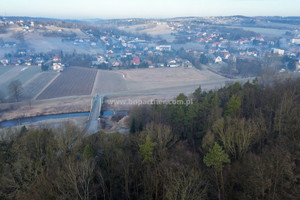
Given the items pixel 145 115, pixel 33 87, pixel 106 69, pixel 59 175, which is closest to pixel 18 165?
pixel 59 175

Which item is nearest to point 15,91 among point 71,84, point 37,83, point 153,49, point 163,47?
point 37,83

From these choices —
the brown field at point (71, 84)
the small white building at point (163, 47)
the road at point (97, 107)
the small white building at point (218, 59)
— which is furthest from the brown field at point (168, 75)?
the small white building at point (163, 47)

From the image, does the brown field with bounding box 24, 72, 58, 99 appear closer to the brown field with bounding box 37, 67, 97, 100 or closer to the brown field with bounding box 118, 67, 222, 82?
the brown field with bounding box 37, 67, 97, 100

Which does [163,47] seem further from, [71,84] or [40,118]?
[40,118]

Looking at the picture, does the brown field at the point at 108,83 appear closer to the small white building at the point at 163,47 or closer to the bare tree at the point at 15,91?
the bare tree at the point at 15,91

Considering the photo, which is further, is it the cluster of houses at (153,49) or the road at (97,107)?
the cluster of houses at (153,49)

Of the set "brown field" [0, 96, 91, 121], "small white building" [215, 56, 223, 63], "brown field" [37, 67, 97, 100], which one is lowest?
"brown field" [0, 96, 91, 121]

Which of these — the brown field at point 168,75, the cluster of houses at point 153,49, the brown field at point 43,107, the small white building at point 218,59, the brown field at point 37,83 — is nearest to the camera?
the brown field at point 43,107

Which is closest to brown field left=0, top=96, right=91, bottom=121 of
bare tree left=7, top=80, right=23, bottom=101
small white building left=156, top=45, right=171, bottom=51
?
bare tree left=7, top=80, right=23, bottom=101

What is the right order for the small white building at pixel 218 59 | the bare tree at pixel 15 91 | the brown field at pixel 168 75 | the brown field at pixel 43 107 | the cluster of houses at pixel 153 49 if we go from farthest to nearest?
the small white building at pixel 218 59
the cluster of houses at pixel 153 49
the brown field at pixel 168 75
the bare tree at pixel 15 91
the brown field at pixel 43 107
